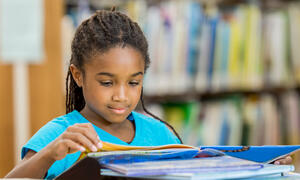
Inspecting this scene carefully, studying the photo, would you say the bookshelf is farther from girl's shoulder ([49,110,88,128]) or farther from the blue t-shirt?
girl's shoulder ([49,110,88,128])

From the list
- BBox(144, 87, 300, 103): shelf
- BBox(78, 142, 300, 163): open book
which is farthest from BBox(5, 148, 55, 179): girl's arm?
BBox(144, 87, 300, 103): shelf

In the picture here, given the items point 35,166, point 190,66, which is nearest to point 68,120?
point 35,166

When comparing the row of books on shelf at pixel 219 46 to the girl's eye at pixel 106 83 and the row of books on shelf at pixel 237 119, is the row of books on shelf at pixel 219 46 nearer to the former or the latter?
the row of books on shelf at pixel 237 119

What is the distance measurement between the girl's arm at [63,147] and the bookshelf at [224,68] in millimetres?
1365

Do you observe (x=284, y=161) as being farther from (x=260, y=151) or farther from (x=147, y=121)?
(x=147, y=121)

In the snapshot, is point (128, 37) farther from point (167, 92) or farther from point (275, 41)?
point (275, 41)

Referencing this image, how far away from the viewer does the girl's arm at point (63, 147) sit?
2.27 feet

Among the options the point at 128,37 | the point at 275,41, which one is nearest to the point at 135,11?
the point at 275,41

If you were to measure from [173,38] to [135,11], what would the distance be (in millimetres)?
227

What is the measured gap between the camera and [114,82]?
2.99 ft

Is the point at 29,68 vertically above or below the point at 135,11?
below

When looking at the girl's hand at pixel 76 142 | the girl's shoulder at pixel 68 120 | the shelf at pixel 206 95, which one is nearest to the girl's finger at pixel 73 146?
the girl's hand at pixel 76 142

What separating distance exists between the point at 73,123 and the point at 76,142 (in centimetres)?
27

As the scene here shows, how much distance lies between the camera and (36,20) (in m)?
1.87
